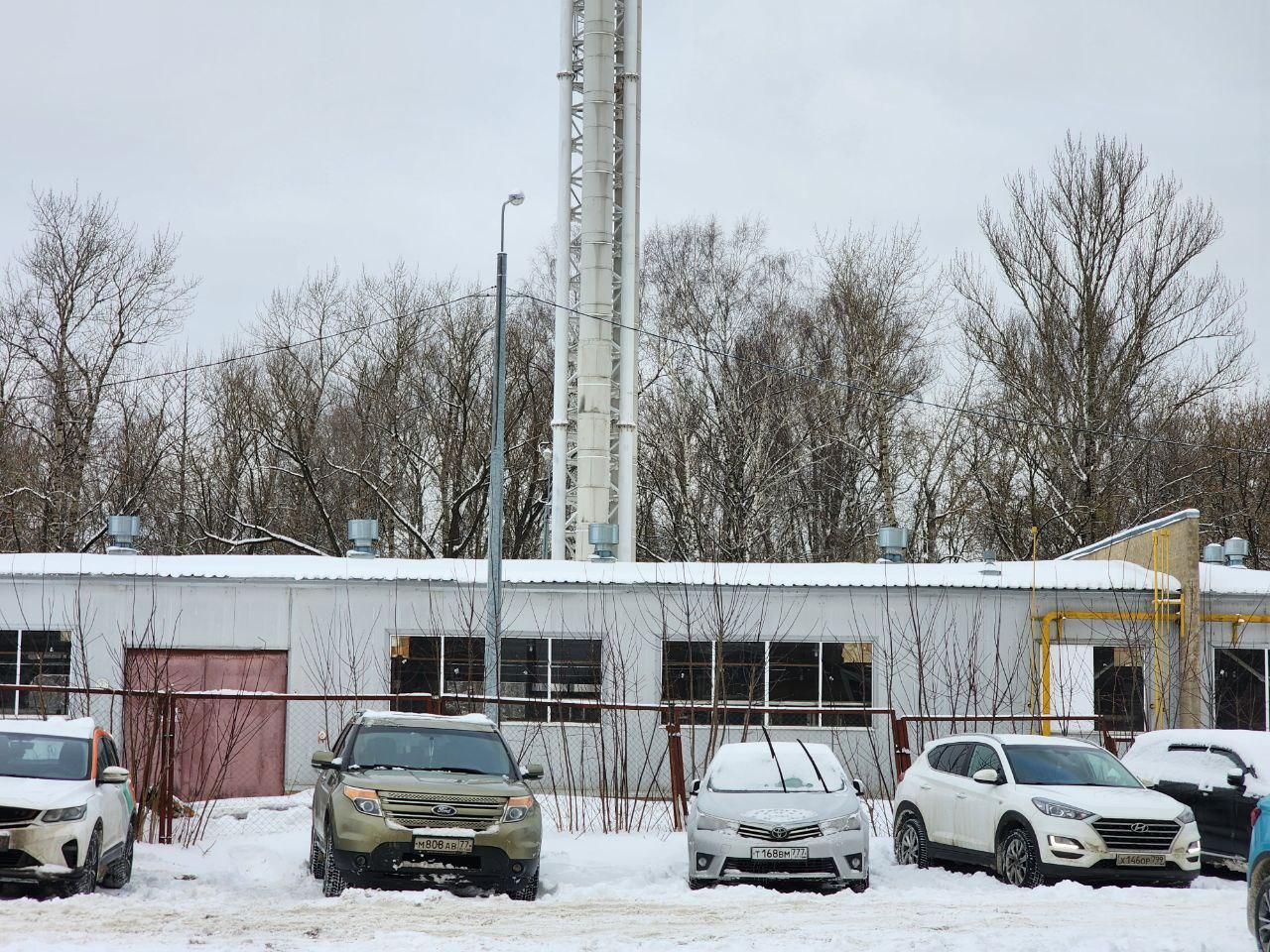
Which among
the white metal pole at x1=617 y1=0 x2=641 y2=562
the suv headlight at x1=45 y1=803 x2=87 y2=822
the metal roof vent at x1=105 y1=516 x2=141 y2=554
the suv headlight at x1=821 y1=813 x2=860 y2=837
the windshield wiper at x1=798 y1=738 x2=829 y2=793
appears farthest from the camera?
the white metal pole at x1=617 y1=0 x2=641 y2=562

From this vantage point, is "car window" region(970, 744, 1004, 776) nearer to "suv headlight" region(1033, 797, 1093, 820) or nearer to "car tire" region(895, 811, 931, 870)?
"car tire" region(895, 811, 931, 870)

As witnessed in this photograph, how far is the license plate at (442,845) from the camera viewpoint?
12.2 metres

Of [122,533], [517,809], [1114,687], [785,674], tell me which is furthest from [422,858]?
[122,533]

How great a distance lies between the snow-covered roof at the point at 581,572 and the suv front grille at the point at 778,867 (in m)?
10.0

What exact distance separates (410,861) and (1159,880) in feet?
23.1

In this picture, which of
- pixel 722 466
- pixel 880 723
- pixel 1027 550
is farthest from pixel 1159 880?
pixel 722 466

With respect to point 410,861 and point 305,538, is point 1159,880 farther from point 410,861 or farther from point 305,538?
point 305,538

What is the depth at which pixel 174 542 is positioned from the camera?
1818 inches

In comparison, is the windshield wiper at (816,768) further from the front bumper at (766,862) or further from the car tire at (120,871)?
the car tire at (120,871)

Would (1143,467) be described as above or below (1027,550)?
above

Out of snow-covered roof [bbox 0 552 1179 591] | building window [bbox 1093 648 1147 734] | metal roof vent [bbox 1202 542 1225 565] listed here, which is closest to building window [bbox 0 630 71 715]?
snow-covered roof [bbox 0 552 1179 591]

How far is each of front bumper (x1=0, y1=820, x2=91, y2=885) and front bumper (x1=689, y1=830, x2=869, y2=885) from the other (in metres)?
5.36

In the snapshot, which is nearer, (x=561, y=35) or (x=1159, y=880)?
(x=1159, y=880)

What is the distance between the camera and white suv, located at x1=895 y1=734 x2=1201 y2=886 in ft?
44.2
